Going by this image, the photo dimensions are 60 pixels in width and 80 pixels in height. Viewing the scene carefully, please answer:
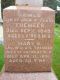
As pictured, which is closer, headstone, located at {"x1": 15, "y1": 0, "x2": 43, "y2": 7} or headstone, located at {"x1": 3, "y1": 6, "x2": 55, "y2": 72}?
headstone, located at {"x1": 3, "y1": 6, "x2": 55, "y2": 72}

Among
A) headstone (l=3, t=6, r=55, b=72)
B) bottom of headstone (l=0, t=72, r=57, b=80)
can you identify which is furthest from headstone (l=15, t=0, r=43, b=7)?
bottom of headstone (l=0, t=72, r=57, b=80)

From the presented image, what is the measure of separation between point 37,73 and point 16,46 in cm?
64

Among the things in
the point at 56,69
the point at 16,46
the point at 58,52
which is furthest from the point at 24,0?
the point at 58,52

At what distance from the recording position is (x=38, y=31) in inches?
259

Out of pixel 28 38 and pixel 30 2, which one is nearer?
pixel 28 38

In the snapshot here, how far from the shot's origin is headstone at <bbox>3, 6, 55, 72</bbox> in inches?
257

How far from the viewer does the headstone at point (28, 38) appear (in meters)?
6.52

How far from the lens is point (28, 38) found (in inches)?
259

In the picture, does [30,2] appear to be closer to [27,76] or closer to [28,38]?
[28,38]

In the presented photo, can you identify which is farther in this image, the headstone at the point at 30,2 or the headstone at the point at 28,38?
the headstone at the point at 30,2

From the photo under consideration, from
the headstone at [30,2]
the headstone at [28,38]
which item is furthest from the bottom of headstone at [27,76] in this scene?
the headstone at [30,2]

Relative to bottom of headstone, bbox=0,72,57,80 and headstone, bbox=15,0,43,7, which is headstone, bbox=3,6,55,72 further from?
headstone, bbox=15,0,43,7

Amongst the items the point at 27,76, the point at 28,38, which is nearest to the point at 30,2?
the point at 28,38

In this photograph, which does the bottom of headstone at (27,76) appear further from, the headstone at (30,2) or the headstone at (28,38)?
the headstone at (30,2)
